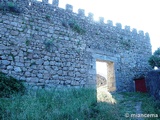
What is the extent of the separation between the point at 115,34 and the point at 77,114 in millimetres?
6615

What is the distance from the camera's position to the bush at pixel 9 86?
546 cm

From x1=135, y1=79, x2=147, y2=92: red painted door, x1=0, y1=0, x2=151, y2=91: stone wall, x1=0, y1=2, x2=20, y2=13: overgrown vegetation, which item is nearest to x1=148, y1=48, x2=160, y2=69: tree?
x1=0, y1=0, x2=151, y2=91: stone wall

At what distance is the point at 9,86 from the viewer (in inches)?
227

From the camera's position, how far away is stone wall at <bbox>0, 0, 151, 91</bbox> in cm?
668

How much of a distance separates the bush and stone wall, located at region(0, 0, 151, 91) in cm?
39

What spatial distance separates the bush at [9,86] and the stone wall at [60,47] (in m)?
0.39

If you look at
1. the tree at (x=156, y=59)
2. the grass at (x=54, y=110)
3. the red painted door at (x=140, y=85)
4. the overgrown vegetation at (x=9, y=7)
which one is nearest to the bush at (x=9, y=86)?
the grass at (x=54, y=110)

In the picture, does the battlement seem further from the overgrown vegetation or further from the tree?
the tree

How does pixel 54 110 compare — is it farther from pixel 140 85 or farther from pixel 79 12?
pixel 140 85

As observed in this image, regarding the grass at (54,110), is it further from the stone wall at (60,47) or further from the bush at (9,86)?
the stone wall at (60,47)

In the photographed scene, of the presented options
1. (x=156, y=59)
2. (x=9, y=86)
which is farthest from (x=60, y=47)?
(x=156, y=59)

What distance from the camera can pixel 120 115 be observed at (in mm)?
4766

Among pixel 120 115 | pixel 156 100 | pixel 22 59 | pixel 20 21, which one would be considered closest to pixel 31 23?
pixel 20 21

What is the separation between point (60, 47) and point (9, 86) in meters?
2.92
